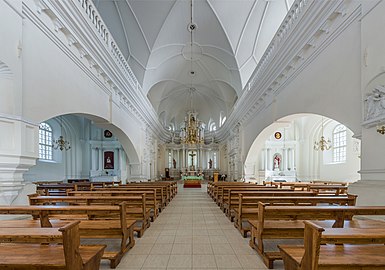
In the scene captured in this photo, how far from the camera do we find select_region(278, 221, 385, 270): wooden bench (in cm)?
220

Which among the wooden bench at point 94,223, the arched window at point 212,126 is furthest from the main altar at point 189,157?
the wooden bench at point 94,223

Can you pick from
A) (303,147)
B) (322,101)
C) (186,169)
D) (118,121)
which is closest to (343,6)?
(322,101)

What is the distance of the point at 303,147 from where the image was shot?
20531 millimetres

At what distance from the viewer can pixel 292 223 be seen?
4234 millimetres

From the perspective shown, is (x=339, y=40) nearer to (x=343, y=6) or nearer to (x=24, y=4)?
(x=343, y=6)

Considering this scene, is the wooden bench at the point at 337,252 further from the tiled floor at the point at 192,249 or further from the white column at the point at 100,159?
the white column at the point at 100,159

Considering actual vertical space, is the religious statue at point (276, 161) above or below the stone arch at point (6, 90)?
below

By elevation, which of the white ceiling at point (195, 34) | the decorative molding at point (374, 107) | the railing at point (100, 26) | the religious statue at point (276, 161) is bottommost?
the religious statue at point (276, 161)

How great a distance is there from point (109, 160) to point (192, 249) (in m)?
17.9

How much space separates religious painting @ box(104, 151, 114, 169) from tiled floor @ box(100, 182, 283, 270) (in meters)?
15.4

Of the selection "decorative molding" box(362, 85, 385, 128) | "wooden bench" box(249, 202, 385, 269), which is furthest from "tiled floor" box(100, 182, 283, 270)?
"decorative molding" box(362, 85, 385, 128)

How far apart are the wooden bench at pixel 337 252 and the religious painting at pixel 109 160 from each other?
19.8m

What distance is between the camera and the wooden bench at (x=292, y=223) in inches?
135

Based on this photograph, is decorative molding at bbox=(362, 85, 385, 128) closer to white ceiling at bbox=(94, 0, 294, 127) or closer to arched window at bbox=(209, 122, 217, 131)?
white ceiling at bbox=(94, 0, 294, 127)
